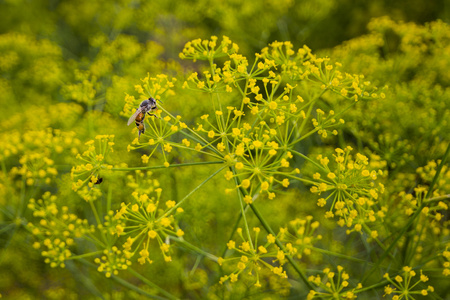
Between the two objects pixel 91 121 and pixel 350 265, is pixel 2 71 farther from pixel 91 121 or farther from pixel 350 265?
pixel 350 265

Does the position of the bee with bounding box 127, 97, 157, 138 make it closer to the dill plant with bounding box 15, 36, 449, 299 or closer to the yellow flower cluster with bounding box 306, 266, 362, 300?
the dill plant with bounding box 15, 36, 449, 299

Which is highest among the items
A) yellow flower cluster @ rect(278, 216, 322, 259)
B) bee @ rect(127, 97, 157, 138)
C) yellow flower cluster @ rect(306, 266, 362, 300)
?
bee @ rect(127, 97, 157, 138)

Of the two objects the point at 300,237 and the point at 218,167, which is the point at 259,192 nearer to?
the point at 300,237

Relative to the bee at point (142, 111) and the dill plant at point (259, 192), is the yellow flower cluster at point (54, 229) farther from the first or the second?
the bee at point (142, 111)

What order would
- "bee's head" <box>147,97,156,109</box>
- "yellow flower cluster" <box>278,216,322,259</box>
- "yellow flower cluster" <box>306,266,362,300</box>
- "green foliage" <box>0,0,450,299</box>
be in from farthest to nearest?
"green foliage" <box>0,0,450,299</box>
"bee's head" <box>147,97,156,109</box>
"yellow flower cluster" <box>306,266,362,300</box>
"yellow flower cluster" <box>278,216,322,259</box>

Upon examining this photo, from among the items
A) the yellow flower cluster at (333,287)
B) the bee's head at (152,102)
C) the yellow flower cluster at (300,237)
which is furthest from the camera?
the bee's head at (152,102)

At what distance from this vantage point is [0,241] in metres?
3.77

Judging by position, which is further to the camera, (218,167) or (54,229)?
(218,167)

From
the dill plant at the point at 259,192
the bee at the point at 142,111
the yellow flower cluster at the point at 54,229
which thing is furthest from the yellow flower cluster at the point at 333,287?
the yellow flower cluster at the point at 54,229

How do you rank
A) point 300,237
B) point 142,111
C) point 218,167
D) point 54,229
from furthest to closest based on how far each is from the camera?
point 218,167, point 54,229, point 142,111, point 300,237

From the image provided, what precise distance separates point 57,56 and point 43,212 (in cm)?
296

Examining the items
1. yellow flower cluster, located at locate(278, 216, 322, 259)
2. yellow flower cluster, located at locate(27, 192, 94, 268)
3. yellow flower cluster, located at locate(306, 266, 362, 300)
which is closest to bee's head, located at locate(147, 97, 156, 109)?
yellow flower cluster, located at locate(278, 216, 322, 259)

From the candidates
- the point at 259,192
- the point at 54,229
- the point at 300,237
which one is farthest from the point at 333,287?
the point at 54,229

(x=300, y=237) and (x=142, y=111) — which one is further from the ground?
(x=142, y=111)
